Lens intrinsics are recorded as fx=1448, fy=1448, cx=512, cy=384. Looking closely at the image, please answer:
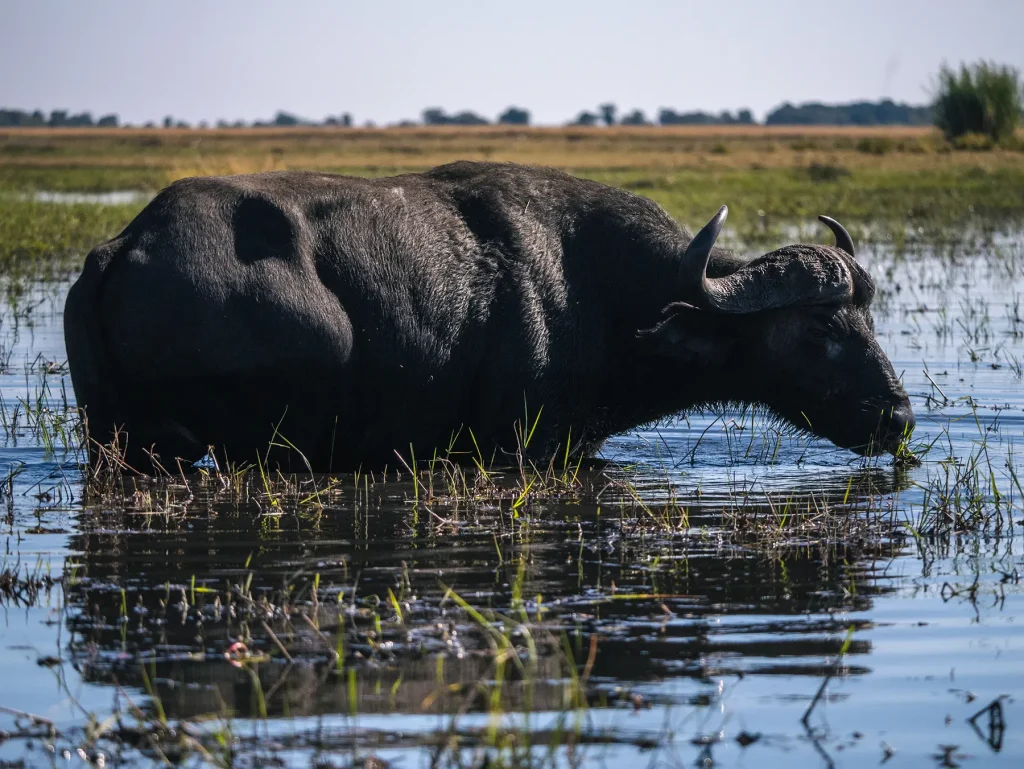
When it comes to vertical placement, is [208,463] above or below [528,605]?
above

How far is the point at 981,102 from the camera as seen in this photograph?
42.8 metres

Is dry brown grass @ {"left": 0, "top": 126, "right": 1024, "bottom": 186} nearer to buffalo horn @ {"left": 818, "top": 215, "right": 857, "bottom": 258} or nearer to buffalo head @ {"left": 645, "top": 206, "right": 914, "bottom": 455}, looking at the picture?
buffalo horn @ {"left": 818, "top": 215, "right": 857, "bottom": 258}

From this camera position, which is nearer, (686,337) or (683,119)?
(686,337)

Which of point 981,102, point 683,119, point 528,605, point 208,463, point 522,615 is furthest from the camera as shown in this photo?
point 683,119

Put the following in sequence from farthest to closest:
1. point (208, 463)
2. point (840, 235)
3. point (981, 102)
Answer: point (981, 102), point (840, 235), point (208, 463)

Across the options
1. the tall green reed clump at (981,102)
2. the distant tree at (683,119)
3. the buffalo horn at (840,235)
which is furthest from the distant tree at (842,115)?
the buffalo horn at (840,235)

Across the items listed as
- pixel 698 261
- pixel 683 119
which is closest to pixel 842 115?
pixel 683 119

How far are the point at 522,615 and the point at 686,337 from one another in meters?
2.77

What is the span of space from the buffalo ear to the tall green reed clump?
122 feet

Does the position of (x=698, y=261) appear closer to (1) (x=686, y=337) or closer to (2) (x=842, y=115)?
(1) (x=686, y=337)

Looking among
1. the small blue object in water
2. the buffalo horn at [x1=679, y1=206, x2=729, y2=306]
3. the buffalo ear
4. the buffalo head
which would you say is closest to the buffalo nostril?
the buffalo head

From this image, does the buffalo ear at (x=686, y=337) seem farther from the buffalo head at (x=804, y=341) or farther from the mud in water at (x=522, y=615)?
the mud in water at (x=522, y=615)

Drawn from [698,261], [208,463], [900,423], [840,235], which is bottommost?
[208,463]

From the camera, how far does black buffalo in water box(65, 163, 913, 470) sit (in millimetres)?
6410
